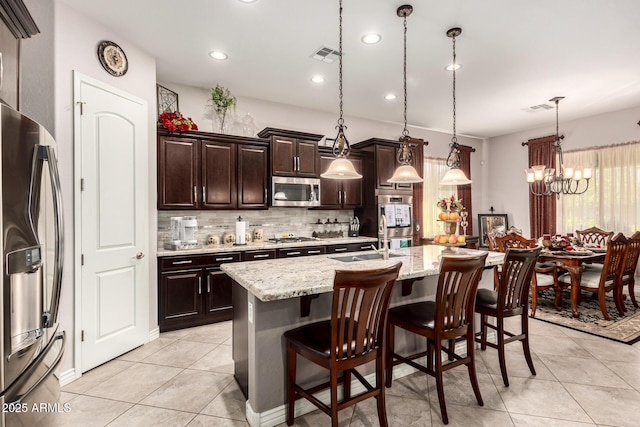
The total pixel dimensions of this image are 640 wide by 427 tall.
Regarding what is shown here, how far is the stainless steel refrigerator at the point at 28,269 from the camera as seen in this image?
1.15m

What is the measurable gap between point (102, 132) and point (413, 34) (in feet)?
9.79

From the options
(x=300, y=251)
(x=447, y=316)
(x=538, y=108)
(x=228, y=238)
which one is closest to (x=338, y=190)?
(x=300, y=251)

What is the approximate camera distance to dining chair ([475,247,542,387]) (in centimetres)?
246

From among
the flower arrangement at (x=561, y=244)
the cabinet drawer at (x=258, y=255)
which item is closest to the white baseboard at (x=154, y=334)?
the cabinet drawer at (x=258, y=255)

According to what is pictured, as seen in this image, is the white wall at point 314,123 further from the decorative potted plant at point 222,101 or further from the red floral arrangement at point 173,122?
the red floral arrangement at point 173,122

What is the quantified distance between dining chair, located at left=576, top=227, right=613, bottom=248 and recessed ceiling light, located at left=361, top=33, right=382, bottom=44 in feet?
15.5

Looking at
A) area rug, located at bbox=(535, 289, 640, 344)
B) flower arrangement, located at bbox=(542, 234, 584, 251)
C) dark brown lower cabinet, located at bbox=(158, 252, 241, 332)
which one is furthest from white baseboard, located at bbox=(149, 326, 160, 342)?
flower arrangement, located at bbox=(542, 234, 584, 251)

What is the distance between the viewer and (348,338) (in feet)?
5.70

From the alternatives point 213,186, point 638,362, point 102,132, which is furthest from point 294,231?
point 638,362

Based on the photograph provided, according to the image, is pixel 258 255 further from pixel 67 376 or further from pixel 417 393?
pixel 417 393

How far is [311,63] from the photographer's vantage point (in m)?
3.65

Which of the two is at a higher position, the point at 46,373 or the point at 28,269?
the point at 28,269

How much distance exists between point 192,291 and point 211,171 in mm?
1486

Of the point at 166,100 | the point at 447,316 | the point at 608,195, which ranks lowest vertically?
the point at 447,316
